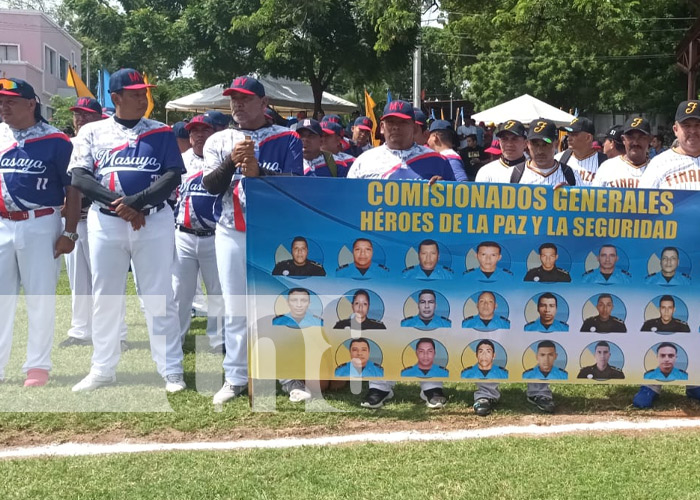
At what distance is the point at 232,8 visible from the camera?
2348 cm

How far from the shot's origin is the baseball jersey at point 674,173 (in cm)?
591

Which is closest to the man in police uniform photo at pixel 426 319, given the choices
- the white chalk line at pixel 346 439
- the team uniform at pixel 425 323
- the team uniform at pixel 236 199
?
the team uniform at pixel 425 323

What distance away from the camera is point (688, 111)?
232 inches

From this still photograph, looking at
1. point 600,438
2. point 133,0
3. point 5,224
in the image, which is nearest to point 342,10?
point 133,0

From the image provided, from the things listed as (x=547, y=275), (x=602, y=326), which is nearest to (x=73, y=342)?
(x=547, y=275)

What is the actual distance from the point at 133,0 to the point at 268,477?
27988 millimetres

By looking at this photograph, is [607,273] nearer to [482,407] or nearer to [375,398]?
[482,407]

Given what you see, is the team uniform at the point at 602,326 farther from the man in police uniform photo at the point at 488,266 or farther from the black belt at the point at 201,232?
the black belt at the point at 201,232

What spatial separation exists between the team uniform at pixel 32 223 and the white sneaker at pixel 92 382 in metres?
0.45

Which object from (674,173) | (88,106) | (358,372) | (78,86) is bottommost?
(358,372)

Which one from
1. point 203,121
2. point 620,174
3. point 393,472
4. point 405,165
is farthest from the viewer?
point 203,121

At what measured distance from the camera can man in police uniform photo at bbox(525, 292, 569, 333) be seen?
5.71 m

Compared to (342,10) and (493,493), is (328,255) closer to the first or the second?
(493,493)

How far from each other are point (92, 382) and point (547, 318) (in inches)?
139
